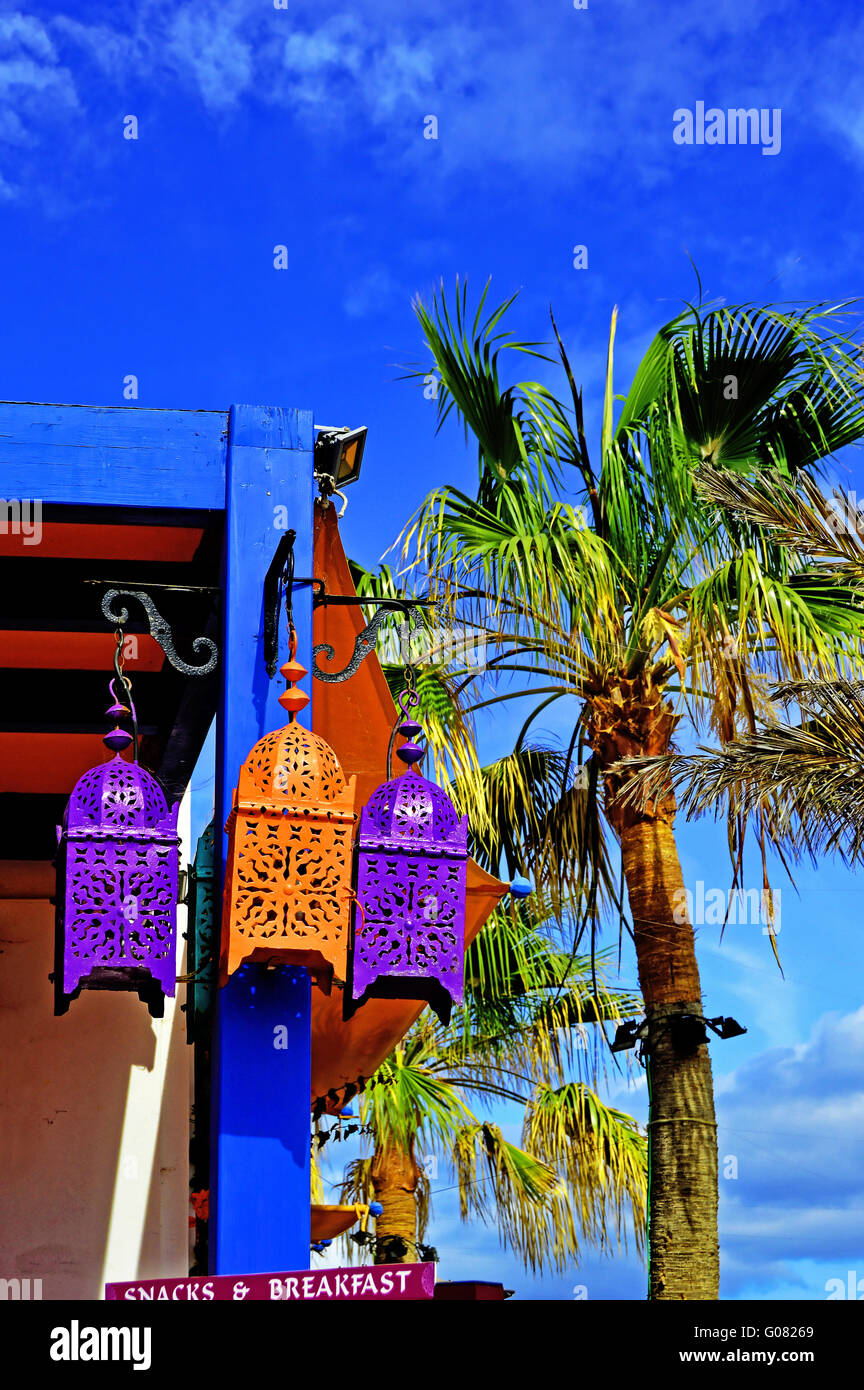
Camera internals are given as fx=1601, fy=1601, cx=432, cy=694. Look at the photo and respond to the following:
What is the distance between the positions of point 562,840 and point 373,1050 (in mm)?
3440

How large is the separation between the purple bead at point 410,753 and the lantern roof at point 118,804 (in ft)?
2.46

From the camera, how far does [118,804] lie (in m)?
4.96

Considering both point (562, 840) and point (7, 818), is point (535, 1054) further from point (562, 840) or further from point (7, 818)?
point (7, 818)

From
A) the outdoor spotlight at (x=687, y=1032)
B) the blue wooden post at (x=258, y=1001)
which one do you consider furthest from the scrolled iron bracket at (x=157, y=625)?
the outdoor spotlight at (x=687, y=1032)

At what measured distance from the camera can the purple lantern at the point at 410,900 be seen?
4848 mm

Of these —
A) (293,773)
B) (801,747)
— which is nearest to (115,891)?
(293,773)

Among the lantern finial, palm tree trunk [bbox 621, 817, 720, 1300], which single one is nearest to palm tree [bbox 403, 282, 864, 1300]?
palm tree trunk [bbox 621, 817, 720, 1300]

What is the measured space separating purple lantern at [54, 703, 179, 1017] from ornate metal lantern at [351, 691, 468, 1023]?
0.60 metres

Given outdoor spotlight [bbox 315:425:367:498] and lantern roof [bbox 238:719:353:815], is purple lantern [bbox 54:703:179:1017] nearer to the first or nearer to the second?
lantern roof [bbox 238:719:353:815]

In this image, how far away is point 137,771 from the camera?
510cm

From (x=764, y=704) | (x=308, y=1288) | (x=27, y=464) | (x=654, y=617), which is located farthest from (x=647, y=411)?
(x=308, y=1288)

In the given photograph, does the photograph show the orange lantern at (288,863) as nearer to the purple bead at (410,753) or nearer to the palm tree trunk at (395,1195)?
the purple bead at (410,753)

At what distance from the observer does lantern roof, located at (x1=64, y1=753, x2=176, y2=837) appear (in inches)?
194

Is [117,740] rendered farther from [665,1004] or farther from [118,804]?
[665,1004]
